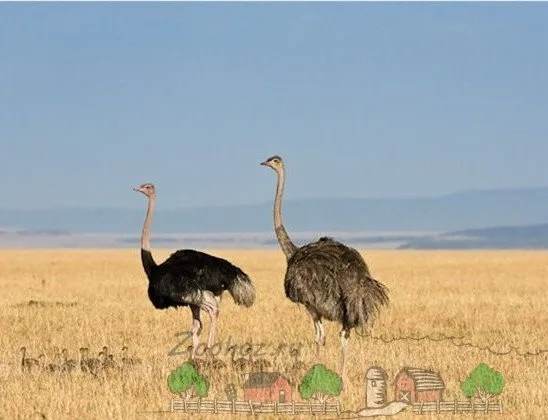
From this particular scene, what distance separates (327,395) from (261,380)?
547mm

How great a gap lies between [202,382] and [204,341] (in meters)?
5.78

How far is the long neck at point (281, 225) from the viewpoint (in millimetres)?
12820

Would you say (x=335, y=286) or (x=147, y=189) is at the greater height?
(x=147, y=189)

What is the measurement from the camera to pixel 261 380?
9469 mm

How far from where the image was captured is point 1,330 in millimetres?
16359

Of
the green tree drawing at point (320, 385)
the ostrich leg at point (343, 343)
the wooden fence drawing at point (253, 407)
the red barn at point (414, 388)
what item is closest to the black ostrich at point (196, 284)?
the ostrich leg at point (343, 343)

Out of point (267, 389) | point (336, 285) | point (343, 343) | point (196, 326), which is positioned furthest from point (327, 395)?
point (196, 326)

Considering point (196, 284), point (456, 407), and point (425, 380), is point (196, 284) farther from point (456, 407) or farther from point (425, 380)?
point (456, 407)

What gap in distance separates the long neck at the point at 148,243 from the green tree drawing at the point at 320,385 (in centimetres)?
475

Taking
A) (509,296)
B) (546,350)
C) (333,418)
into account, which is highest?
(509,296)

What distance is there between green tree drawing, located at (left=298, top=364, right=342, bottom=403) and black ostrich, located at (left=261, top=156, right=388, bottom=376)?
142cm

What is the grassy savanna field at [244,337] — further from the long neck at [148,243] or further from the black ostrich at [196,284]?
the long neck at [148,243]

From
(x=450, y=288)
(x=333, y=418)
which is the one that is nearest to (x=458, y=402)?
(x=333, y=418)

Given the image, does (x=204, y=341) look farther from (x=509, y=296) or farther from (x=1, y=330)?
(x=509, y=296)
